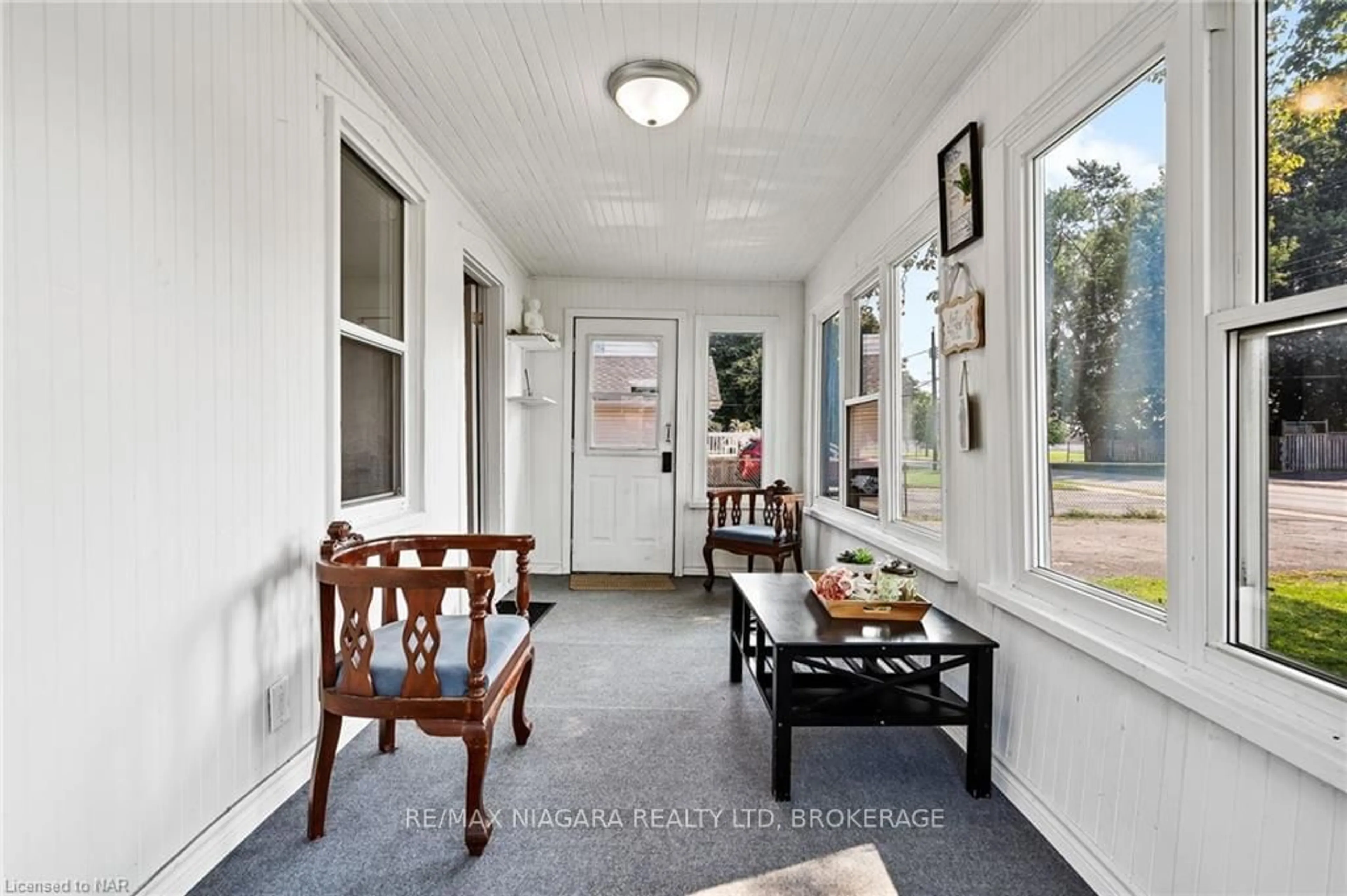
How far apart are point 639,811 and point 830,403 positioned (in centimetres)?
315

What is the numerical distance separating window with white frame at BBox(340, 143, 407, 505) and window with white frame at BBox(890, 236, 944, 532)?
217 centimetres

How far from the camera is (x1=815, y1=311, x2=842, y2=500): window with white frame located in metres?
4.14

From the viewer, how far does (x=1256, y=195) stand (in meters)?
1.21

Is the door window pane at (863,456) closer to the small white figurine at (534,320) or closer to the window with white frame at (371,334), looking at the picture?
the small white figurine at (534,320)

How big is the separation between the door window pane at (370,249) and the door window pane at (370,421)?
0.12m

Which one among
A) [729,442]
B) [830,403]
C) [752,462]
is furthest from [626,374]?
[830,403]

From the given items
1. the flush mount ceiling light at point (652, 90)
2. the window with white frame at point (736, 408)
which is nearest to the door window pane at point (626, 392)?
the window with white frame at point (736, 408)

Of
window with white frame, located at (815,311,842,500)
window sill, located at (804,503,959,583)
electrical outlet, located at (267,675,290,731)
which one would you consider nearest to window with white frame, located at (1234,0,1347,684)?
window sill, located at (804,503,959,583)

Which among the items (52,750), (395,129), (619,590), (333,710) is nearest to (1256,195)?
(333,710)

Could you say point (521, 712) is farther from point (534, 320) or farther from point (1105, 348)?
point (534, 320)

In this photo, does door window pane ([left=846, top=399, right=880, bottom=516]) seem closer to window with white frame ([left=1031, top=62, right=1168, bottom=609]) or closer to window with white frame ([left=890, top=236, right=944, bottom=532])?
window with white frame ([left=890, top=236, right=944, bottom=532])

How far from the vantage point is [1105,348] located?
1.66 m

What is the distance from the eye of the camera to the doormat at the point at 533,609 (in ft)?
12.2

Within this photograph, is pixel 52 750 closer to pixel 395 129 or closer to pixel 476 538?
pixel 476 538
